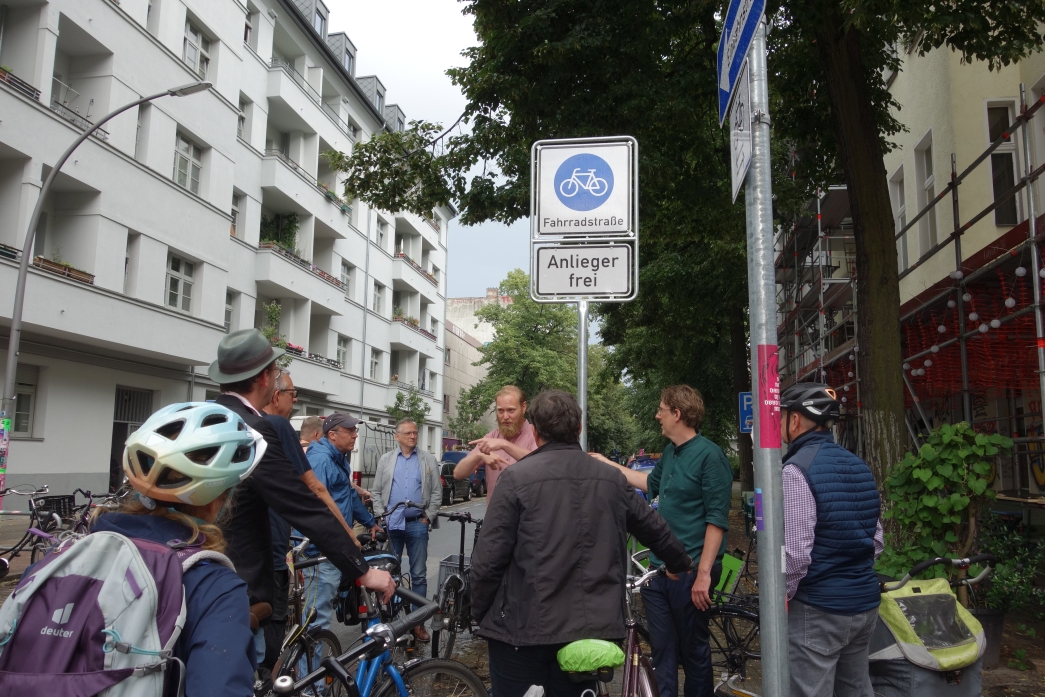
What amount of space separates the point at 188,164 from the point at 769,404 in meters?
23.6

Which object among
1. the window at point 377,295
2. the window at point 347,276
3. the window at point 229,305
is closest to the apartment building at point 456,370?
the window at point 377,295

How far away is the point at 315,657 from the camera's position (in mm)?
4906

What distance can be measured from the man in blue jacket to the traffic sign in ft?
8.21

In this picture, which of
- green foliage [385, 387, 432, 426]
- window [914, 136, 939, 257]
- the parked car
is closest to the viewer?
window [914, 136, 939, 257]

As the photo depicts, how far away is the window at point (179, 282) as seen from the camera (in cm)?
2266

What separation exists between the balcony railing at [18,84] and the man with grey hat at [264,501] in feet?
54.9

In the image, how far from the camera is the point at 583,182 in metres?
4.73

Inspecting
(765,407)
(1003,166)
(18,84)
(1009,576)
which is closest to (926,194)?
(1003,166)

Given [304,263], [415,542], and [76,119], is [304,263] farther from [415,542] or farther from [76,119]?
[415,542]

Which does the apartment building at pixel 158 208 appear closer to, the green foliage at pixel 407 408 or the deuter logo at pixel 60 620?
the green foliage at pixel 407 408

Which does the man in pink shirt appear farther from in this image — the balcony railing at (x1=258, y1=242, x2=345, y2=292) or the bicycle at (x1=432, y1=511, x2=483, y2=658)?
the balcony railing at (x1=258, y1=242, x2=345, y2=292)

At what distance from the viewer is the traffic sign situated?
15.1 feet

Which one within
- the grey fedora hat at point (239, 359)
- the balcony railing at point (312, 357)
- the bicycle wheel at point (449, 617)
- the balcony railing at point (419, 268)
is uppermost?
the balcony railing at point (419, 268)

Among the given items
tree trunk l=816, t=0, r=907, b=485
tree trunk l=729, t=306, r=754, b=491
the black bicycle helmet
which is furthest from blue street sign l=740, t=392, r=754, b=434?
the black bicycle helmet
